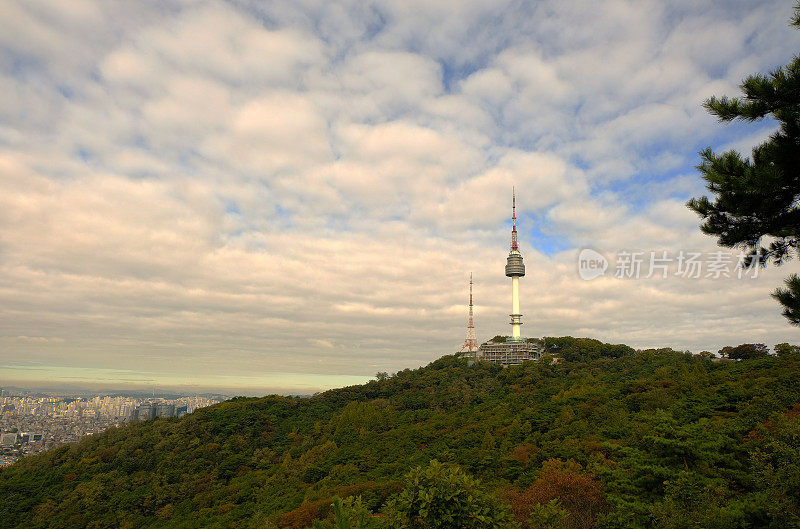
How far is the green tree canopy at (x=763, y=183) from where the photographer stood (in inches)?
391

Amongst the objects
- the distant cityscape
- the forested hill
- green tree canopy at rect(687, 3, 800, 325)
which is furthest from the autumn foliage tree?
the distant cityscape

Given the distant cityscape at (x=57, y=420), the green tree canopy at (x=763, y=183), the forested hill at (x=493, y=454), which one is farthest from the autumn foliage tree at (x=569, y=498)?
the distant cityscape at (x=57, y=420)

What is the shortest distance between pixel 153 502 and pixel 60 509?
8.53m

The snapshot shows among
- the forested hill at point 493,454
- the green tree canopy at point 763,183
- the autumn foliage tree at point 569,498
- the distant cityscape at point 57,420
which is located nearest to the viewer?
the green tree canopy at point 763,183

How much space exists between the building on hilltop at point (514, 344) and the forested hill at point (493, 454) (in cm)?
1657

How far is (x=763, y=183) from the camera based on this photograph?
33.0ft

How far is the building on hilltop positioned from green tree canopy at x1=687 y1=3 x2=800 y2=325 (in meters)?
86.3

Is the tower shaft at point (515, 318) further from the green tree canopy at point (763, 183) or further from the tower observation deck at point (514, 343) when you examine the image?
the green tree canopy at point (763, 183)

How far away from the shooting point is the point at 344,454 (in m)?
47.8

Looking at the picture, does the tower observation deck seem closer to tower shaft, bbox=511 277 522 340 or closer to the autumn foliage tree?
tower shaft, bbox=511 277 522 340

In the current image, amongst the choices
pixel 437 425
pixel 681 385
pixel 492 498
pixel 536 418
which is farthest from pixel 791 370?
pixel 492 498

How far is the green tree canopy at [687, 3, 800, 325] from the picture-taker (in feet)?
32.6

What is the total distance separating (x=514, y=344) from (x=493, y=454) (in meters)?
64.3

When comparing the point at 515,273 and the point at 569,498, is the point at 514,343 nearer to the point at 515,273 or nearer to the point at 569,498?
the point at 515,273
